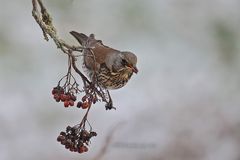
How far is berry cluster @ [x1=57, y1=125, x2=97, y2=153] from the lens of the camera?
2.22 meters

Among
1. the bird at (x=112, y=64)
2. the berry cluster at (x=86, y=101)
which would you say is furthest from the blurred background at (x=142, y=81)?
the berry cluster at (x=86, y=101)

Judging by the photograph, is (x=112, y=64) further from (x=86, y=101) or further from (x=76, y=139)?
(x=76, y=139)

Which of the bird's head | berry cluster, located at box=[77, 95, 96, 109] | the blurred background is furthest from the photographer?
the blurred background

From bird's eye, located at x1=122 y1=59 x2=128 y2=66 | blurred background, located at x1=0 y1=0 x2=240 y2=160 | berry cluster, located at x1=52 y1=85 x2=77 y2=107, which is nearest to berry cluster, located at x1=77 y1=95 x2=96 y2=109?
berry cluster, located at x1=52 y1=85 x2=77 y2=107

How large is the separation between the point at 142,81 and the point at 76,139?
271cm

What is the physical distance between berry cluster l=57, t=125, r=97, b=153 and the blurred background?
6.41 feet

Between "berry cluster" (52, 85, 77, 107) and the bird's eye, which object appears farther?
the bird's eye

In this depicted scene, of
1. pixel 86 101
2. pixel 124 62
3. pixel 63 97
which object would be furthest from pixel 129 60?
pixel 63 97

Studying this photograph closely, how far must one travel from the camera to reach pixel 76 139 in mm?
2236

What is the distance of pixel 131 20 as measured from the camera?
5.18 metres

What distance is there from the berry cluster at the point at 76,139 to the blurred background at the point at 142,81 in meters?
1.95

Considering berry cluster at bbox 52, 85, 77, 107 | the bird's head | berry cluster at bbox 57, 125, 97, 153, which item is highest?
the bird's head

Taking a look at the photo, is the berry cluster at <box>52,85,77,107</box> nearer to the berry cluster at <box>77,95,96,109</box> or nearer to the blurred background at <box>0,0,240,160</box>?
the berry cluster at <box>77,95,96,109</box>

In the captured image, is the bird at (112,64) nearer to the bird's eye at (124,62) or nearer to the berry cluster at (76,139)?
the bird's eye at (124,62)
